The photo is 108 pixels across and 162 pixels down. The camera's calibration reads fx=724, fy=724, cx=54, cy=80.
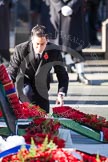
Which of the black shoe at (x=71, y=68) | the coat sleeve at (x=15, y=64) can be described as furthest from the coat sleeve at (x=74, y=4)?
the coat sleeve at (x=15, y=64)

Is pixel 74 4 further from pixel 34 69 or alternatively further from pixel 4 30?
pixel 34 69

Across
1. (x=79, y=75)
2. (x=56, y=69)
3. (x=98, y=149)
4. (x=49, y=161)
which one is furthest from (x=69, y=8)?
(x=49, y=161)

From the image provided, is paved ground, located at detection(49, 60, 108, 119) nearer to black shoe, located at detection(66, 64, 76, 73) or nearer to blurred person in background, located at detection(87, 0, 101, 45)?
black shoe, located at detection(66, 64, 76, 73)

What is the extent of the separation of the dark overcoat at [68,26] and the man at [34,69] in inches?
148

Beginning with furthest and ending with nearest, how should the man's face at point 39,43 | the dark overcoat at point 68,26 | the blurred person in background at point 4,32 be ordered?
the blurred person in background at point 4,32, the dark overcoat at point 68,26, the man's face at point 39,43

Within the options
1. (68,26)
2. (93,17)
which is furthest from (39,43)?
(93,17)

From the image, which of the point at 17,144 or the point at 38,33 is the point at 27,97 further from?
the point at 17,144

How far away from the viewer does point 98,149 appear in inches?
228

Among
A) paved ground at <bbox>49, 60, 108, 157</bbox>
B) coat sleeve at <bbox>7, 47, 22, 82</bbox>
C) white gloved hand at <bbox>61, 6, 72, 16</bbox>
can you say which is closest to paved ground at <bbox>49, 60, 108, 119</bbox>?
paved ground at <bbox>49, 60, 108, 157</bbox>

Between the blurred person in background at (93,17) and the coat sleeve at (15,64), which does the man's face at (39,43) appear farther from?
the blurred person in background at (93,17)

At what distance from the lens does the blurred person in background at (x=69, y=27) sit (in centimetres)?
1141

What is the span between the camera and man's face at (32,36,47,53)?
7133mm

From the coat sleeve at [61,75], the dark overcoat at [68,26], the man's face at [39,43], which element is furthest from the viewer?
the dark overcoat at [68,26]

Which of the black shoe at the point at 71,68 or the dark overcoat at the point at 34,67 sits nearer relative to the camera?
the dark overcoat at the point at 34,67
